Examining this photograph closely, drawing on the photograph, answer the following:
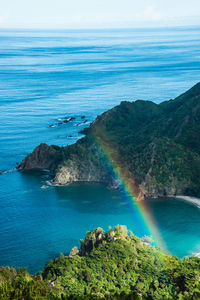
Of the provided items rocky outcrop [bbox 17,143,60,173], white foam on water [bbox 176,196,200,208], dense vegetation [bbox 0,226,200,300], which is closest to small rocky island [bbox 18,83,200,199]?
rocky outcrop [bbox 17,143,60,173]

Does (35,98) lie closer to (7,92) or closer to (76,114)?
(7,92)

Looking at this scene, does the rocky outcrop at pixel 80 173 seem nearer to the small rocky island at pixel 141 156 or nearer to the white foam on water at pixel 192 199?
the small rocky island at pixel 141 156

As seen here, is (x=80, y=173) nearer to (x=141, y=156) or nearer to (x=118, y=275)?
(x=141, y=156)

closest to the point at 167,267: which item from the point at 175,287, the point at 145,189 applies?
the point at 175,287

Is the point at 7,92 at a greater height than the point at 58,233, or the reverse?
the point at 7,92

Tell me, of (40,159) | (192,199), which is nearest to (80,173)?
(40,159)

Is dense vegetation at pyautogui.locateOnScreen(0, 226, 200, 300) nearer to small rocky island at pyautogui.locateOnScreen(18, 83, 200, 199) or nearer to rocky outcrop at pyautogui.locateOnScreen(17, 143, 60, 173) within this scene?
small rocky island at pyautogui.locateOnScreen(18, 83, 200, 199)
